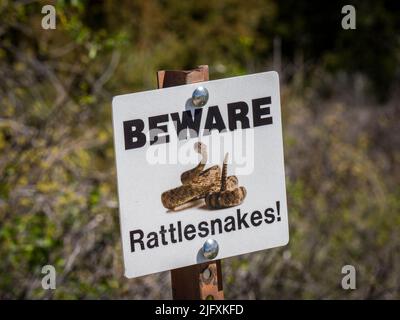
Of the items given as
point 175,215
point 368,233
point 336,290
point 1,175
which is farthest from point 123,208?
point 368,233

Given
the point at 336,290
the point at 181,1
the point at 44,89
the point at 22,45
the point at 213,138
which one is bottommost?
the point at 336,290

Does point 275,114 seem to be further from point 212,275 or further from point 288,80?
point 288,80

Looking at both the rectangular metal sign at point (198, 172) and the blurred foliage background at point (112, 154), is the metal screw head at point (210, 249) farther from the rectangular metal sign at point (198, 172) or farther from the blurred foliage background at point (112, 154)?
the blurred foliage background at point (112, 154)

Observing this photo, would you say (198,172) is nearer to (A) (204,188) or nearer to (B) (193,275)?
(A) (204,188)

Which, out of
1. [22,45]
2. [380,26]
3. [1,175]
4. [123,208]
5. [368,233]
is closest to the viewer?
[123,208]

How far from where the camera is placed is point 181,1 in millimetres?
9734

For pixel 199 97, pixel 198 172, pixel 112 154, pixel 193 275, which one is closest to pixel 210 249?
pixel 193 275

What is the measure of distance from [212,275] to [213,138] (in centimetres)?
48

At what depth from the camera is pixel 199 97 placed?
2271 millimetres

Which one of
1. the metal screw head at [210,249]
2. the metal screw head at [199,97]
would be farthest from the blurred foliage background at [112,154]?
the metal screw head at [199,97]

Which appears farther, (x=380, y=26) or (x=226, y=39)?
(x=380, y=26)

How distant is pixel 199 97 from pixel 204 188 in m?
0.30

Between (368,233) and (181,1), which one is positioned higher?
(181,1)
